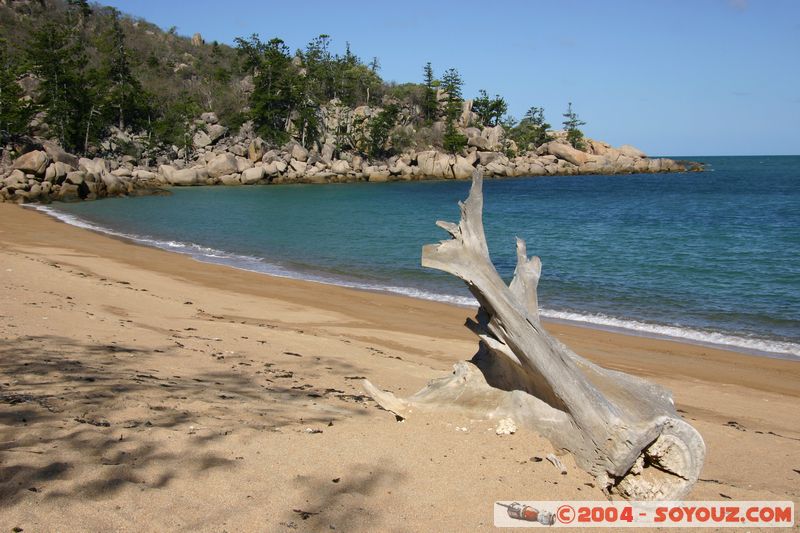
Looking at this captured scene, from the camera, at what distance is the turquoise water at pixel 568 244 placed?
46.7 ft

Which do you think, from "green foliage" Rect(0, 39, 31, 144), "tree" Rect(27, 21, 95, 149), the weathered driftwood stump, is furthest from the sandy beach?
"tree" Rect(27, 21, 95, 149)

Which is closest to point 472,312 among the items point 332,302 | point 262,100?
point 332,302

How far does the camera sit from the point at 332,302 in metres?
13.9

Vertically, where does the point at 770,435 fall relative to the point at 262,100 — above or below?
below

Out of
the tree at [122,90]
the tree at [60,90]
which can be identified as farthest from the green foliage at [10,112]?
the tree at [122,90]

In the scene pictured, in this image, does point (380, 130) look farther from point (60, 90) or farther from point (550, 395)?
point (550, 395)

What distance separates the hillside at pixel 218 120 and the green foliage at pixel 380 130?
183 mm

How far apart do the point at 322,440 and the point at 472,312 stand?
30.4ft

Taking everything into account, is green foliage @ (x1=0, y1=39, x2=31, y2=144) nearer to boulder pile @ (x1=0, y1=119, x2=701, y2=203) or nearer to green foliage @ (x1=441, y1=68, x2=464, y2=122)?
boulder pile @ (x1=0, y1=119, x2=701, y2=203)

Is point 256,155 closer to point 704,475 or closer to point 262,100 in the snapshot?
point 262,100

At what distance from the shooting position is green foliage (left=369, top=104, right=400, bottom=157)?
76125 millimetres

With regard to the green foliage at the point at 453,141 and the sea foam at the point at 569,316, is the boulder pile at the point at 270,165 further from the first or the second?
the sea foam at the point at 569,316

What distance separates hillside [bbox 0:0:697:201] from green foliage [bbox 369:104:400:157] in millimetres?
183

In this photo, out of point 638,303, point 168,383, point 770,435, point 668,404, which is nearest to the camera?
point 668,404
